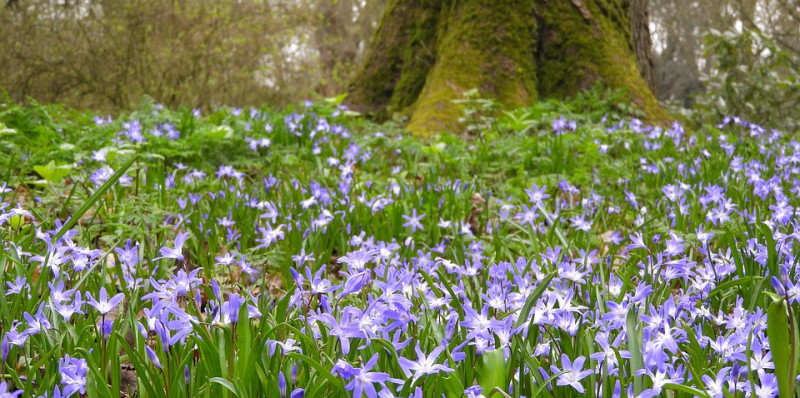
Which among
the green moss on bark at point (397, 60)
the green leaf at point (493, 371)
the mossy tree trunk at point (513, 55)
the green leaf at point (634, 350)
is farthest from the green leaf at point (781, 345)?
the green moss on bark at point (397, 60)

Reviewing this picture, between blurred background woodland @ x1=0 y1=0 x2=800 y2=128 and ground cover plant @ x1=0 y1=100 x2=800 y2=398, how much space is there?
3.34 m

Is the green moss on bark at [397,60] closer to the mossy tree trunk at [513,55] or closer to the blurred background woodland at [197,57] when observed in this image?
the mossy tree trunk at [513,55]

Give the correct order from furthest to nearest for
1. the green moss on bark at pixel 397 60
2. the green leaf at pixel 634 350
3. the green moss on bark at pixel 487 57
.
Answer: the green moss on bark at pixel 397 60 → the green moss on bark at pixel 487 57 → the green leaf at pixel 634 350

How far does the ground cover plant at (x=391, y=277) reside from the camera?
124 centimetres

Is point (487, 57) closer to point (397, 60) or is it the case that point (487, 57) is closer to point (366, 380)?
point (397, 60)

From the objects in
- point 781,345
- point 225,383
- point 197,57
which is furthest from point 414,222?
point 197,57

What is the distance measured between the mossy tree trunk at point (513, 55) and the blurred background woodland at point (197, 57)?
1803 mm

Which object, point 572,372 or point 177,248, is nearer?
point 572,372

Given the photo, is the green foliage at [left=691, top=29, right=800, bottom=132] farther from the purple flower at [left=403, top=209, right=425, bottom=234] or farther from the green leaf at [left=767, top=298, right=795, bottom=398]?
the green leaf at [left=767, top=298, right=795, bottom=398]

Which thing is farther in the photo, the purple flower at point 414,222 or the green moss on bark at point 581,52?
the green moss on bark at point 581,52

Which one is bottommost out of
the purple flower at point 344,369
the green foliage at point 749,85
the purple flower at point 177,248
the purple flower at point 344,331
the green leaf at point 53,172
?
the purple flower at point 344,369

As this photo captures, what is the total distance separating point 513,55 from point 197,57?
4.77 meters

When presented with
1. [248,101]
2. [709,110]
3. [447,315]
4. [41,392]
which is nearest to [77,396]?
[41,392]

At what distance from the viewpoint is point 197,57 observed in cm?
890
